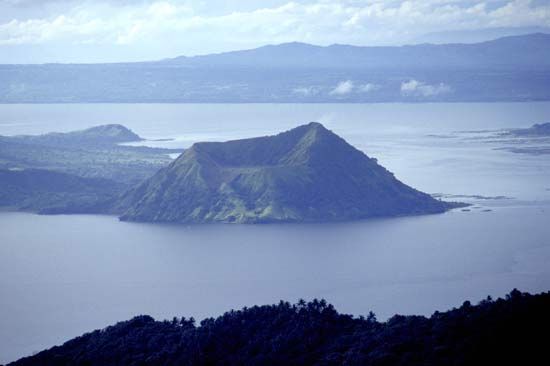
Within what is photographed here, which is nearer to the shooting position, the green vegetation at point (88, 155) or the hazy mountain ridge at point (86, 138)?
the green vegetation at point (88, 155)

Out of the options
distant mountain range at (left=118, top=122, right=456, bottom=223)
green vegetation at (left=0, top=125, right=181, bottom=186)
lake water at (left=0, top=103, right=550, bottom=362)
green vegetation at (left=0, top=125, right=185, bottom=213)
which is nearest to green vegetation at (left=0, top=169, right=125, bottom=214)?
green vegetation at (left=0, top=125, right=185, bottom=213)

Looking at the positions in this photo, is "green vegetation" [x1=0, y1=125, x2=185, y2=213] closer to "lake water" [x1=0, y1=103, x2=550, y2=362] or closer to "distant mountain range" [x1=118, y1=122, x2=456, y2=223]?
"lake water" [x1=0, y1=103, x2=550, y2=362]

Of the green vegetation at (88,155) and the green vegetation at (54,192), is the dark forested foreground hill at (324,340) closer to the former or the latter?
the green vegetation at (54,192)

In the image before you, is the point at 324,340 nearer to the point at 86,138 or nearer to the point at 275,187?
the point at 275,187

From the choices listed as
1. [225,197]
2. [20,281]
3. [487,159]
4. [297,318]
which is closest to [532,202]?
[225,197]

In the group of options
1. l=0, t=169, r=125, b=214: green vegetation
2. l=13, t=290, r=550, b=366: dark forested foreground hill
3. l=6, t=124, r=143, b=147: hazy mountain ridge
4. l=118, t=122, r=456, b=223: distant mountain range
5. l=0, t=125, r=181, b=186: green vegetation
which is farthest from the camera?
l=6, t=124, r=143, b=147: hazy mountain ridge

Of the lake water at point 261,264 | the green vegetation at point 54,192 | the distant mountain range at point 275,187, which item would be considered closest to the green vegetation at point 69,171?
the green vegetation at point 54,192

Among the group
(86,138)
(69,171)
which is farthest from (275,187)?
(86,138)
